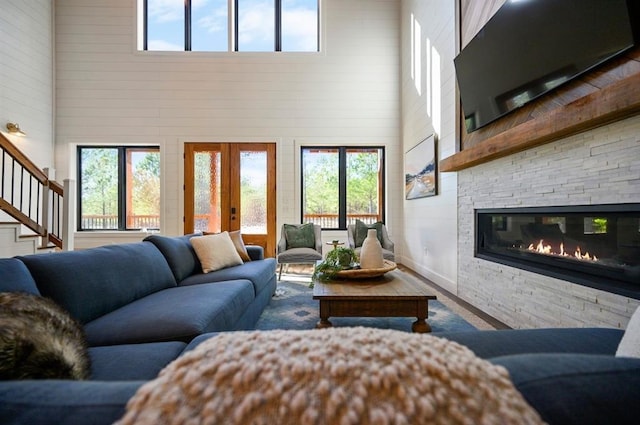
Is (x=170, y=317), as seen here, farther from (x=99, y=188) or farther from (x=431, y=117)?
(x=99, y=188)

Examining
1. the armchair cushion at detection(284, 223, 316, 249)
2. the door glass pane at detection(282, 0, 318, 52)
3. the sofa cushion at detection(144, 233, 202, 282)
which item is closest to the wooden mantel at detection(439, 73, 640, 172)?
the armchair cushion at detection(284, 223, 316, 249)

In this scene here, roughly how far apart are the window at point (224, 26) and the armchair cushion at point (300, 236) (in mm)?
3373

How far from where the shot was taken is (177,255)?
2.35 meters

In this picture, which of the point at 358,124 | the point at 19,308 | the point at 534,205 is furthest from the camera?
the point at 358,124

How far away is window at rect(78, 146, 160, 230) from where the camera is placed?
5.34m

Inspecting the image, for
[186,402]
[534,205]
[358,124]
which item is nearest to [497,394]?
[186,402]

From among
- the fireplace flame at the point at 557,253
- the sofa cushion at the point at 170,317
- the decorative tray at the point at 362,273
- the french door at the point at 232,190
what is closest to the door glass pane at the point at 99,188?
the french door at the point at 232,190

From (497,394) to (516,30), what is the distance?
8.55ft

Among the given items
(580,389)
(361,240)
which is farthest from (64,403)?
(361,240)

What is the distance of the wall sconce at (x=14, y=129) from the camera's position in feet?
13.9

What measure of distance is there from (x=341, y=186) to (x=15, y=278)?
180 inches

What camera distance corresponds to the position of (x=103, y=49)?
203 inches

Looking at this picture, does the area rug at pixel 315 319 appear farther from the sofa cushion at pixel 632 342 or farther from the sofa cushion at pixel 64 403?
the sofa cushion at pixel 64 403

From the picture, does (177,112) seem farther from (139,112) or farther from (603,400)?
(603,400)
